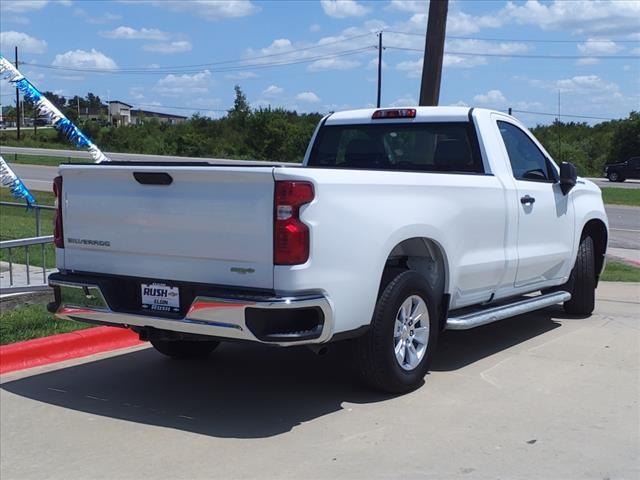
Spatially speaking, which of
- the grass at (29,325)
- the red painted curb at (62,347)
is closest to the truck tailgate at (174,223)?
the red painted curb at (62,347)

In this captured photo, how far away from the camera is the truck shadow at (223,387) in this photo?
5242 mm

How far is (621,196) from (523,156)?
25657mm

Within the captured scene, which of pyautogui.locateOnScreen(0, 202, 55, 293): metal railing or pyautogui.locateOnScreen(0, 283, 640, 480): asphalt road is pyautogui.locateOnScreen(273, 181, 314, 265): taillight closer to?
pyautogui.locateOnScreen(0, 283, 640, 480): asphalt road

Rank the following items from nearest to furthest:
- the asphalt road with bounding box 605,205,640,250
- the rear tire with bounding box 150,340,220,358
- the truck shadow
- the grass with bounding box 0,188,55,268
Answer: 1. the truck shadow
2. the rear tire with bounding box 150,340,220,358
3. the grass with bounding box 0,188,55,268
4. the asphalt road with bounding box 605,205,640,250

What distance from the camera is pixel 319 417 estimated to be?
523cm

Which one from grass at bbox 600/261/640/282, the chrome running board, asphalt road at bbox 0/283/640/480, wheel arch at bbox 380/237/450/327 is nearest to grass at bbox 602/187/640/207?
grass at bbox 600/261/640/282

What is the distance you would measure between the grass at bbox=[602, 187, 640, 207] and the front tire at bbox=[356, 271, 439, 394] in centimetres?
2286

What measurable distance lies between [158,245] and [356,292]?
131 centimetres

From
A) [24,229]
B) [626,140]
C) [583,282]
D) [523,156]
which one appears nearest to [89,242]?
[523,156]

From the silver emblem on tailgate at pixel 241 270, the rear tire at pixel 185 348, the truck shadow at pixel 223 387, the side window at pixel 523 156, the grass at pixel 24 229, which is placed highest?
the side window at pixel 523 156

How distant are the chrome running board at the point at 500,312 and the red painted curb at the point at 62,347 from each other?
2.93 meters

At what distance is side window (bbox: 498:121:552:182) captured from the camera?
702cm

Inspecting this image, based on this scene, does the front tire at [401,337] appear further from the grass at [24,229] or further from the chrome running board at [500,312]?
the grass at [24,229]

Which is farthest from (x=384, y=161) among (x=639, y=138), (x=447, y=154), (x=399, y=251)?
(x=639, y=138)
